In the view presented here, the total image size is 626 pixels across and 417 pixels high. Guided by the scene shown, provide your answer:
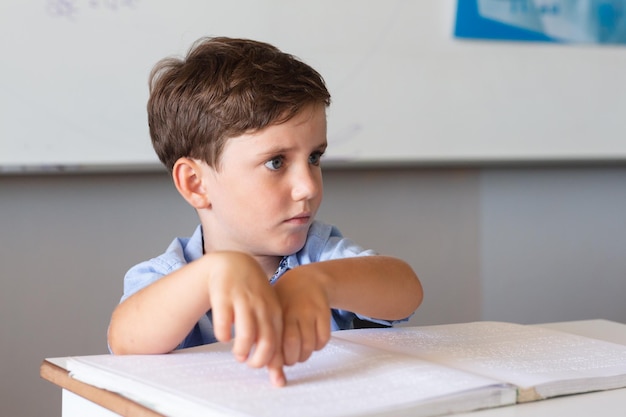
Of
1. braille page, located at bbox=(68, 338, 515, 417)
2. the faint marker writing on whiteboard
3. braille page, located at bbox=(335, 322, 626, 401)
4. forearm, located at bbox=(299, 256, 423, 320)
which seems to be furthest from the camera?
the faint marker writing on whiteboard

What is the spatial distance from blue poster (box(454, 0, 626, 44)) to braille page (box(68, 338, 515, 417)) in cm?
137

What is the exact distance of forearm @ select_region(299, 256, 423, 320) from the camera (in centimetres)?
78

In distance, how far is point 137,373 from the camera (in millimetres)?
652

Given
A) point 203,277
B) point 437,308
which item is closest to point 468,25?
point 437,308

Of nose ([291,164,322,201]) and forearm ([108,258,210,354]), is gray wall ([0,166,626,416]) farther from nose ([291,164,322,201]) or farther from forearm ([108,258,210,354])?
forearm ([108,258,210,354])

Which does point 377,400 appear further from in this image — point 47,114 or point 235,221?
point 47,114

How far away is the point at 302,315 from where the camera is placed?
26.1 inches

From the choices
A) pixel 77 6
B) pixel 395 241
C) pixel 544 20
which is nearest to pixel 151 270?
pixel 77 6

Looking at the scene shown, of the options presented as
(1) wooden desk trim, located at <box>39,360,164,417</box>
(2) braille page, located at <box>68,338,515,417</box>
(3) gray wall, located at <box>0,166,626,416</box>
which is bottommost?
(3) gray wall, located at <box>0,166,626,416</box>

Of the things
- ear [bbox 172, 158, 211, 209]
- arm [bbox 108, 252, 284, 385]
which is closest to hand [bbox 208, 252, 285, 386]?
arm [bbox 108, 252, 284, 385]

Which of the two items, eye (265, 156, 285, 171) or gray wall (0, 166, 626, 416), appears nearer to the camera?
eye (265, 156, 285, 171)

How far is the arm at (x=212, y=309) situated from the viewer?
617mm

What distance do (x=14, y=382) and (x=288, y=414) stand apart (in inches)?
49.9

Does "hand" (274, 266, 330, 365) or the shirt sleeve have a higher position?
"hand" (274, 266, 330, 365)
